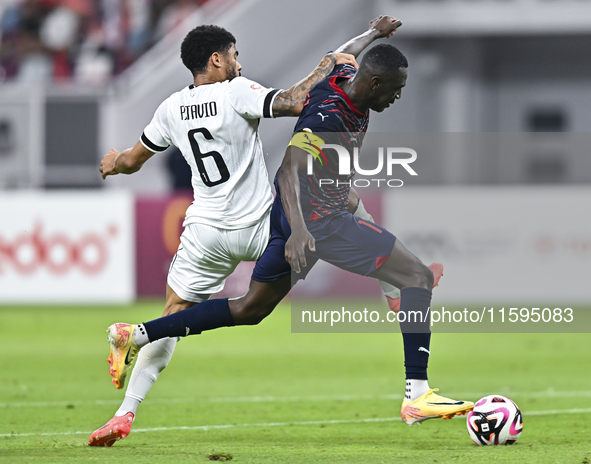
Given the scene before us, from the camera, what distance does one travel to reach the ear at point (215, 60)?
224 inches

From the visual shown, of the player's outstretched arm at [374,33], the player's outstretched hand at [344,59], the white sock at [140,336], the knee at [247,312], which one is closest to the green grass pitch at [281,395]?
the white sock at [140,336]

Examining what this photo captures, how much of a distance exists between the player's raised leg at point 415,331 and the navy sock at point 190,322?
872 millimetres

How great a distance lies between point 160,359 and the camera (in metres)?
5.82

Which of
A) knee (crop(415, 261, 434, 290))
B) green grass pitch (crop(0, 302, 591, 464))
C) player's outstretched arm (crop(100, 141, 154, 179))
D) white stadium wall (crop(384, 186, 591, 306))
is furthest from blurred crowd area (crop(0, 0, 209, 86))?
knee (crop(415, 261, 434, 290))

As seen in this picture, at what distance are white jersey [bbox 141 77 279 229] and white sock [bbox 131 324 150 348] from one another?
2.27 feet

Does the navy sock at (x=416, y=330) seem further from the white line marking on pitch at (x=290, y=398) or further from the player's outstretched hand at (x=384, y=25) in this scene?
the white line marking on pitch at (x=290, y=398)

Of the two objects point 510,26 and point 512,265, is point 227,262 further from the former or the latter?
point 510,26

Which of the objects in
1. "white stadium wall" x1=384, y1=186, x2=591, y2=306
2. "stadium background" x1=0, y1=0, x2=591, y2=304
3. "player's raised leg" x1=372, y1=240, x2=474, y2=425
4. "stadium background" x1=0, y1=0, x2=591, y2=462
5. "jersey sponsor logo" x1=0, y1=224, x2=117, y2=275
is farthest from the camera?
"jersey sponsor logo" x1=0, y1=224, x2=117, y2=275

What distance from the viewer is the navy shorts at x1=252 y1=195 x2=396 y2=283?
542 centimetres

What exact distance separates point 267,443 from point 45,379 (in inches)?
141

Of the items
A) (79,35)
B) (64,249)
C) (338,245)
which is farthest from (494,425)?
(79,35)

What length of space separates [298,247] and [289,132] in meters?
12.8

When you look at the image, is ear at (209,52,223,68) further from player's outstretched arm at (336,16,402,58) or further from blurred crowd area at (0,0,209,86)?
blurred crowd area at (0,0,209,86)

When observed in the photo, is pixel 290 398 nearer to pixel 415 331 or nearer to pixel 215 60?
pixel 415 331
